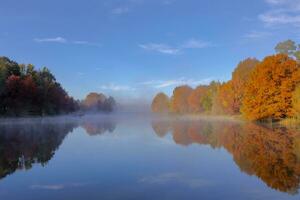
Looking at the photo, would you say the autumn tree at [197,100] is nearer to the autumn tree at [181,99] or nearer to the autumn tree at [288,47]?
the autumn tree at [181,99]

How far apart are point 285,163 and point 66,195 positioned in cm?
1014

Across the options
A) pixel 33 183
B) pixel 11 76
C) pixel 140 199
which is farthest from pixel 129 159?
pixel 11 76

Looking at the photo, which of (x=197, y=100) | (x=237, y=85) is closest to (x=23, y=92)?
(x=237, y=85)

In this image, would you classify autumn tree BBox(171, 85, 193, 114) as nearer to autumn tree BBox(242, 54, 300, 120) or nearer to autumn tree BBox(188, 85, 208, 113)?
autumn tree BBox(188, 85, 208, 113)

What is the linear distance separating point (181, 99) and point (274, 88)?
373 ft

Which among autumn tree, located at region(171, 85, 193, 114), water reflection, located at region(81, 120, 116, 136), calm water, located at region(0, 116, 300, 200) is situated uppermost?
autumn tree, located at region(171, 85, 193, 114)

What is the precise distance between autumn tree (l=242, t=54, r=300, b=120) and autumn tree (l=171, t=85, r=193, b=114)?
4094 inches

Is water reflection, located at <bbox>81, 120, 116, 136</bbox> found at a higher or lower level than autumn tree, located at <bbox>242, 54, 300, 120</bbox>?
lower

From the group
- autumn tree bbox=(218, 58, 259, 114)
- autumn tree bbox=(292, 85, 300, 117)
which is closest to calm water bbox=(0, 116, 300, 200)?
autumn tree bbox=(292, 85, 300, 117)

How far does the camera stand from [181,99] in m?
161

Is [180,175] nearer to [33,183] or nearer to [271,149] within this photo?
[33,183]

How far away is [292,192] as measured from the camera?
34.0 ft

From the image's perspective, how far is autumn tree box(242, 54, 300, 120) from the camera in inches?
1839

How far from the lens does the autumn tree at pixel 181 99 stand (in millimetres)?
158163
